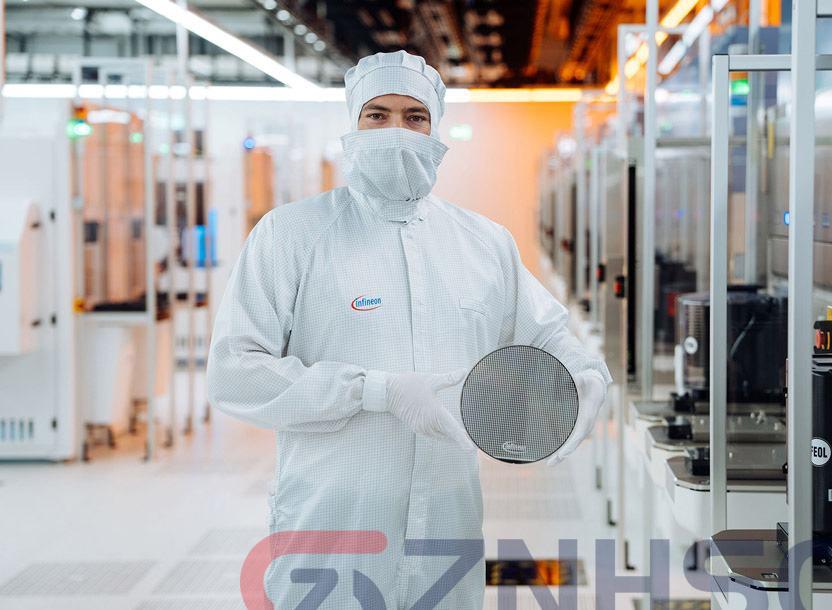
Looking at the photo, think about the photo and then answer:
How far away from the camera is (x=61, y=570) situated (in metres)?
4.14

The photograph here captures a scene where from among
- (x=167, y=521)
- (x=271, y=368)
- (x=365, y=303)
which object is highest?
(x=365, y=303)

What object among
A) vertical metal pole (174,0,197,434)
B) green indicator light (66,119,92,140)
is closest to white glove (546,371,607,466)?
green indicator light (66,119,92,140)

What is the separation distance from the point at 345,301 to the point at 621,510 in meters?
2.55

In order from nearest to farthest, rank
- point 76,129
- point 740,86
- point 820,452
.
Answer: point 820,452 → point 740,86 → point 76,129

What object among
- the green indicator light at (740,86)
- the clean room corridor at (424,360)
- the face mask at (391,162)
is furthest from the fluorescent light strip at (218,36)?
the face mask at (391,162)

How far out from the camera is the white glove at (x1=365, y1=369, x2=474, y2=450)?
1.83m

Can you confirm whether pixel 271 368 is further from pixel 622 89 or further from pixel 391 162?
pixel 622 89

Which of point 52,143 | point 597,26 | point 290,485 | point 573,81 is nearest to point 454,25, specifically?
point 597,26

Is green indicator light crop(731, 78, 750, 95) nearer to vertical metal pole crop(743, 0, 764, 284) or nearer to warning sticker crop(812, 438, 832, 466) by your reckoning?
vertical metal pole crop(743, 0, 764, 284)

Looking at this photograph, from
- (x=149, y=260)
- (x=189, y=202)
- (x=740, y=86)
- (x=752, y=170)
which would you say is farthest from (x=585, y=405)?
(x=189, y=202)

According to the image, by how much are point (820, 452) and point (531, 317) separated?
608mm

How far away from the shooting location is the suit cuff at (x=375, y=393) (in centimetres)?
185

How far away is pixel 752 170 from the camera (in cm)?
389

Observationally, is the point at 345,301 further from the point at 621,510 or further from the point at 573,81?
the point at 573,81
